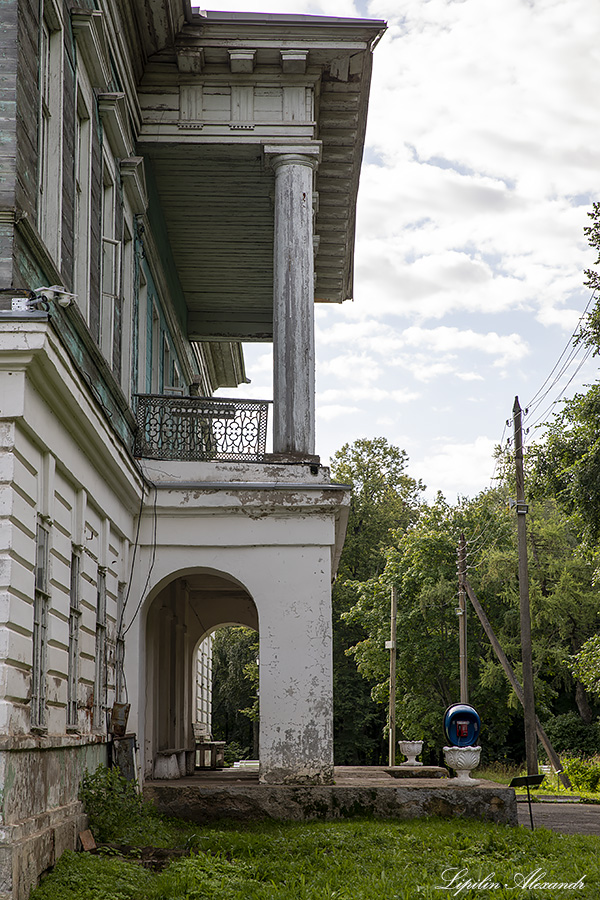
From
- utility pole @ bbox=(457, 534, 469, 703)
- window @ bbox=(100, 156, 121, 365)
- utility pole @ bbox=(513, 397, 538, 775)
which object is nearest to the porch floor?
window @ bbox=(100, 156, 121, 365)

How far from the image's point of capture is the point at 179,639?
66.6 ft

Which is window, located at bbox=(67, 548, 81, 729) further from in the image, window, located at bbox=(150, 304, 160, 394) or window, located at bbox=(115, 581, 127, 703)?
window, located at bbox=(150, 304, 160, 394)

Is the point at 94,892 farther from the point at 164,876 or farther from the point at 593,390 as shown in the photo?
the point at 593,390

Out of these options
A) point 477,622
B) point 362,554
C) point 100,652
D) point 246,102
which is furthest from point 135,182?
point 362,554

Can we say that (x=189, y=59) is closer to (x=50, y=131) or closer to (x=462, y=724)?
(x=50, y=131)

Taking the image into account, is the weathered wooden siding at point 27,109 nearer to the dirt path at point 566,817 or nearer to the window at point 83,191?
the window at point 83,191

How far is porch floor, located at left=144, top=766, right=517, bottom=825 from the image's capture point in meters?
12.8

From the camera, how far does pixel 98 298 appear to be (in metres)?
11.9

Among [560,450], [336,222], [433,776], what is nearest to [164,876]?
[433,776]

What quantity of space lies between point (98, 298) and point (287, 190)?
4232mm

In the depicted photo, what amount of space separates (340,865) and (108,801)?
8.35 feet

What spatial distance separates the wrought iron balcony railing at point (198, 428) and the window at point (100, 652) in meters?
2.71

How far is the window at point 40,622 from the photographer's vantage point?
8.73 meters

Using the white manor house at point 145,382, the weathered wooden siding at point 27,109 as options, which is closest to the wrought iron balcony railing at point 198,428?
the white manor house at point 145,382
